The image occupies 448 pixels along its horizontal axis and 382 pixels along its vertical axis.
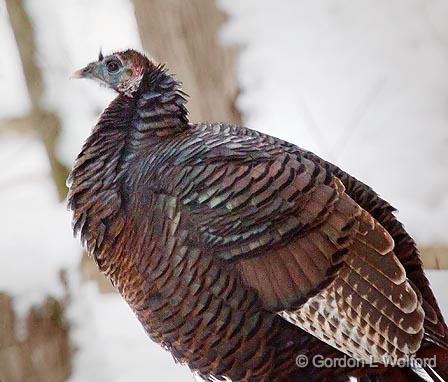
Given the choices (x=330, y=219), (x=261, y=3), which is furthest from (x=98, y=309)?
(x=330, y=219)

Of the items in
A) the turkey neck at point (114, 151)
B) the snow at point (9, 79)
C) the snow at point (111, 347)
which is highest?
the snow at point (9, 79)

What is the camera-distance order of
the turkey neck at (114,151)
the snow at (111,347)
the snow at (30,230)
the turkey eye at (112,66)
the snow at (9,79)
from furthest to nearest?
the snow at (9,79) < the snow at (111,347) < the snow at (30,230) < the turkey eye at (112,66) < the turkey neck at (114,151)

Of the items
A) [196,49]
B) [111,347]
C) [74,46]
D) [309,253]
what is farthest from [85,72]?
[111,347]

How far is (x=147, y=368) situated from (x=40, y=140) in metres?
0.69

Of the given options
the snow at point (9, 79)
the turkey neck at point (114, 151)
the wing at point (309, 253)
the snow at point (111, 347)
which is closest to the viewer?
the wing at point (309, 253)

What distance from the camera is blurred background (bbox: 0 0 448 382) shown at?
5.62ft

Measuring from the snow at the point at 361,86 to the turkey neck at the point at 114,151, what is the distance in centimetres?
51

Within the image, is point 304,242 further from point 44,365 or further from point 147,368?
point 147,368

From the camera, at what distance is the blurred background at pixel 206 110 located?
171 cm

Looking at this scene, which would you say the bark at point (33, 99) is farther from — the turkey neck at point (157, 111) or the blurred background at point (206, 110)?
the turkey neck at point (157, 111)

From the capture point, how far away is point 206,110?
1.79 m

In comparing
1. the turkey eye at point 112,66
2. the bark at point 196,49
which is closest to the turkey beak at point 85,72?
the turkey eye at point 112,66

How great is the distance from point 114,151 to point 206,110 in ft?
1.82

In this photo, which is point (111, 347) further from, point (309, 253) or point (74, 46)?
point (309, 253)
